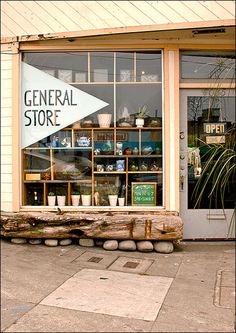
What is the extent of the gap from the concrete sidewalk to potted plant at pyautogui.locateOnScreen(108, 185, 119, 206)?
74cm

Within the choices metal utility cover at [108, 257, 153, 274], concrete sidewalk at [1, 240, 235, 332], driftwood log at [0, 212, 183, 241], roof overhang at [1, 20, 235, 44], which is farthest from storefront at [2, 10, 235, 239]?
metal utility cover at [108, 257, 153, 274]

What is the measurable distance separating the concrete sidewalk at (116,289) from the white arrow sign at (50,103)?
1.84 m

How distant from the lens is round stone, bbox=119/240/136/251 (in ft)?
19.0

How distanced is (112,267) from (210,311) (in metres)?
1.66

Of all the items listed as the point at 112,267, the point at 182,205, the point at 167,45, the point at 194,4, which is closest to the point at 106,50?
the point at 167,45

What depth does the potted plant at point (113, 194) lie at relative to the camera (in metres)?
6.21

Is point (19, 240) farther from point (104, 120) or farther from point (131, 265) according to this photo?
point (104, 120)

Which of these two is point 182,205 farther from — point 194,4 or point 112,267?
point 194,4

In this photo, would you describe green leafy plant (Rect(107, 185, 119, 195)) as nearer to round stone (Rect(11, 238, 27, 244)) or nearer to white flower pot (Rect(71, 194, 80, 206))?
white flower pot (Rect(71, 194, 80, 206))

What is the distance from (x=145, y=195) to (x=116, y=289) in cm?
204

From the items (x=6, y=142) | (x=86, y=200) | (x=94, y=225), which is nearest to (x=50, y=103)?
(x=6, y=142)

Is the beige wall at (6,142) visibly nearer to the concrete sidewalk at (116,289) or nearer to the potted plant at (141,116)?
the concrete sidewalk at (116,289)

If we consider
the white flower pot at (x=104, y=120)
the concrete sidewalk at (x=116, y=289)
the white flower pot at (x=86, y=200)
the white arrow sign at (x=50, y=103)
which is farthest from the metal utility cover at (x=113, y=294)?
the white arrow sign at (x=50, y=103)

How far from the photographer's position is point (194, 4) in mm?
5586
